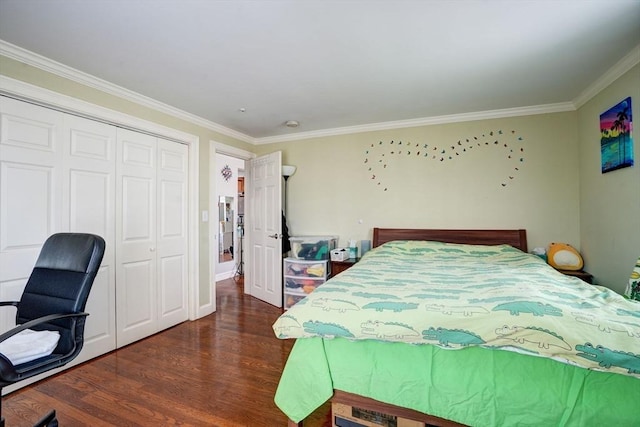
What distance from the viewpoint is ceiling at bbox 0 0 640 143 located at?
66.1 inches

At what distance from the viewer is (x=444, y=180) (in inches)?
140

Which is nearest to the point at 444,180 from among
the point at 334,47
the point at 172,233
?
the point at 334,47

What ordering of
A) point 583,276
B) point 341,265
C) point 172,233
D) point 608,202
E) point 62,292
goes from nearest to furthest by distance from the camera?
point 62,292 < point 608,202 < point 583,276 < point 172,233 < point 341,265

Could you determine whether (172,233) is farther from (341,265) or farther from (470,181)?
(470,181)

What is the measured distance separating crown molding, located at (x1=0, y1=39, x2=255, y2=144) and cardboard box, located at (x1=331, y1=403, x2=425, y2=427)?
3.11 meters

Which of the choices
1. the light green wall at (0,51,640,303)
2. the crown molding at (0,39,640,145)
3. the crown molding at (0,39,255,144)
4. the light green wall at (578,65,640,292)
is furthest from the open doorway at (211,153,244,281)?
the light green wall at (578,65,640,292)

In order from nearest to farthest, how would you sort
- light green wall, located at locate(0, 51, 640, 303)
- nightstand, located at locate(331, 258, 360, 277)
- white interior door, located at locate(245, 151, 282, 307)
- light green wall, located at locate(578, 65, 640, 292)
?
light green wall, located at locate(578, 65, 640, 292)
light green wall, located at locate(0, 51, 640, 303)
nightstand, located at locate(331, 258, 360, 277)
white interior door, located at locate(245, 151, 282, 307)

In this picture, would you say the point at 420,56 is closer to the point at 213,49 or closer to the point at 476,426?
the point at 213,49

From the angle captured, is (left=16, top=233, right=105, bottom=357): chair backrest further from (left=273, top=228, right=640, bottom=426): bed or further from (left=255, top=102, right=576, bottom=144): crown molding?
(left=255, top=102, right=576, bottom=144): crown molding

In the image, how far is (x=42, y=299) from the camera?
172 centimetres

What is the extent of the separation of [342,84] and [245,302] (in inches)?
123

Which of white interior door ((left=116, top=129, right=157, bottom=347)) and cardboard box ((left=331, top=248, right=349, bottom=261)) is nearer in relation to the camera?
white interior door ((left=116, top=129, right=157, bottom=347))

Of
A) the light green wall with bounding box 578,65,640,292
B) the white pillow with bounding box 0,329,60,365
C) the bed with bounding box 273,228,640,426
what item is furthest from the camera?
the light green wall with bounding box 578,65,640,292

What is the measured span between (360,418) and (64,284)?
6.07 feet
